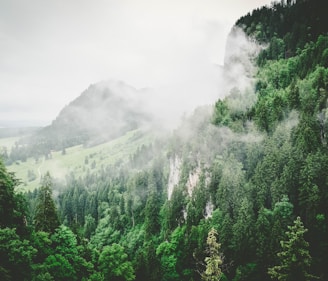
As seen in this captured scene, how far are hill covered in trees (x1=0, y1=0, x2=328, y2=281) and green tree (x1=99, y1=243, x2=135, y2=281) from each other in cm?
18

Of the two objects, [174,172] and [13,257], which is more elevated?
[13,257]

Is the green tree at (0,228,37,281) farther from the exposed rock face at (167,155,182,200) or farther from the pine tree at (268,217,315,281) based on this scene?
the exposed rock face at (167,155,182,200)

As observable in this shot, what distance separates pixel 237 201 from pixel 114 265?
31.3 m

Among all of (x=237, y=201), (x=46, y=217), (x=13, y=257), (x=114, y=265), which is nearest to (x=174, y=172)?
(x=237, y=201)

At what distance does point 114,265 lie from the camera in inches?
2350

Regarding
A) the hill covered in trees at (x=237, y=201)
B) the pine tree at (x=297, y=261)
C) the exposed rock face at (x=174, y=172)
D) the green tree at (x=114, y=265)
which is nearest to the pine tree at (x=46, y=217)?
the hill covered in trees at (x=237, y=201)

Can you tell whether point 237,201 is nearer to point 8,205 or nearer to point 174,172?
point 8,205

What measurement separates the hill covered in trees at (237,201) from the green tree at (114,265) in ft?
0.59

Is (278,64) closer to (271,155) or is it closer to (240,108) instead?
(240,108)

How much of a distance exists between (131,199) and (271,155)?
75.2 metres

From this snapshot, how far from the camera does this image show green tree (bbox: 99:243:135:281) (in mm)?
58812

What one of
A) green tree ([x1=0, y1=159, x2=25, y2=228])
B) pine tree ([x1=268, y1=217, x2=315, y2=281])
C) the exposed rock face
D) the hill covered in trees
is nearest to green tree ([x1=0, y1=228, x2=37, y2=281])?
the hill covered in trees

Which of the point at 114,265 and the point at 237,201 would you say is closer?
the point at 114,265

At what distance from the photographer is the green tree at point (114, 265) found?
193 ft
